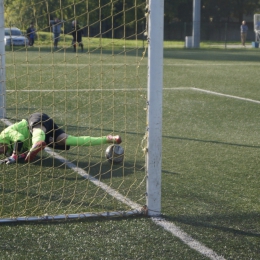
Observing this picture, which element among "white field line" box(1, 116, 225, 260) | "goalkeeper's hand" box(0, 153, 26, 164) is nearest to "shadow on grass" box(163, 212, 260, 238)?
"white field line" box(1, 116, 225, 260)

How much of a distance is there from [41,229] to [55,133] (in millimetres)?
2293

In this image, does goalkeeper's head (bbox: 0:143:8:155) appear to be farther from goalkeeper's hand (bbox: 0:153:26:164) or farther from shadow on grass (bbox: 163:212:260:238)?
shadow on grass (bbox: 163:212:260:238)

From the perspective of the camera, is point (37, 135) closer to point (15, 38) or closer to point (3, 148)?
point (3, 148)

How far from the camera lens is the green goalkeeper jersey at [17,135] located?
6.57 meters

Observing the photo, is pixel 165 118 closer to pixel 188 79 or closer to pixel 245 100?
pixel 245 100

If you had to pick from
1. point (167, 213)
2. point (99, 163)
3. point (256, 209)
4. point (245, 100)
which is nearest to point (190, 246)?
point (167, 213)

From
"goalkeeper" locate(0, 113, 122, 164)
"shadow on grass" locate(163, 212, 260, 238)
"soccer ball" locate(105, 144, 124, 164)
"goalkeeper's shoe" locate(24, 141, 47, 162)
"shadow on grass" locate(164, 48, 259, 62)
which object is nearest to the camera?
"shadow on grass" locate(163, 212, 260, 238)

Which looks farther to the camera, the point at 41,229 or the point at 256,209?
the point at 256,209

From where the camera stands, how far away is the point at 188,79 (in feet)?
55.0

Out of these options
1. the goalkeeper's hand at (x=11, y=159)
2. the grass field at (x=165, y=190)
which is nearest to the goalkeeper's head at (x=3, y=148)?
the goalkeeper's hand at (x=11, y=159)

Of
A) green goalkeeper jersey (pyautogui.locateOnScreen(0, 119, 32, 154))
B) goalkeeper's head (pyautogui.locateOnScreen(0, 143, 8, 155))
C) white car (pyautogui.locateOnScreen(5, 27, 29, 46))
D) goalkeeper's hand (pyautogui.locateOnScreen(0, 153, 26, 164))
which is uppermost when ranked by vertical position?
white car (pyautogui.locateOnScreen(5, 27, 29, 46))

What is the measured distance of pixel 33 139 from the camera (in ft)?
20.8

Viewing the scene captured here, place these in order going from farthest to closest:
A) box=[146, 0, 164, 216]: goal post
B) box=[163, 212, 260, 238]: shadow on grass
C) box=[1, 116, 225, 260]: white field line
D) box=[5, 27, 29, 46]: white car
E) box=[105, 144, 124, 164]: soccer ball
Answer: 1. box=[105, 144, 124, 164]: soccer ball
2. box=[5, 27, 29, 46]: white car
3. box=[146, 0, 164, 216]: goal post
4. box=[163, 212, 260, 238]: shadow on grass
5. box=[1, 116, 225, 260]: white field line

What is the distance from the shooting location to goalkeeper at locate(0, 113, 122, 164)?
6340mm
